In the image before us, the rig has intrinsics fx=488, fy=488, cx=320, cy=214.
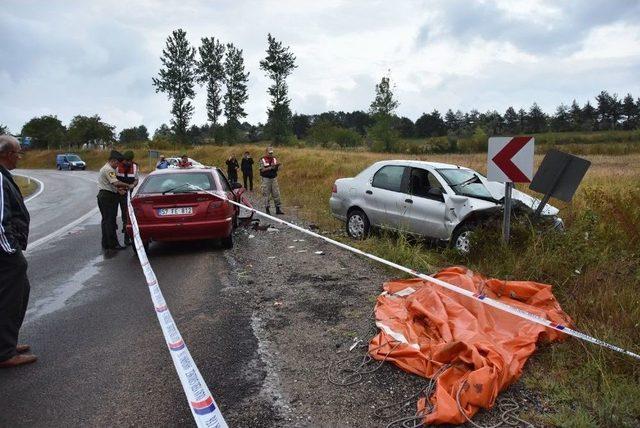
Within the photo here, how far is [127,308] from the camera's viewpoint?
550cm

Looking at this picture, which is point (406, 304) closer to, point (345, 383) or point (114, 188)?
point (345, 383)

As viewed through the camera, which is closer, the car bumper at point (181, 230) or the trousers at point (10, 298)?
the trousers at point (10, 298)

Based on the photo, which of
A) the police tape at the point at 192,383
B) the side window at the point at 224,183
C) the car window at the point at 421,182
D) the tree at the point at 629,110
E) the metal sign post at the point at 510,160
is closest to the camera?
the police tape at the point at 192,383

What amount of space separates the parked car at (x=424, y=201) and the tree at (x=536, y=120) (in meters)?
101

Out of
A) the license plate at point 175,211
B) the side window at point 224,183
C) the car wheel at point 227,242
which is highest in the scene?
the side window at point 224,183

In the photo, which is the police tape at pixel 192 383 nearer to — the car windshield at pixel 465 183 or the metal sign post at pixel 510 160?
the metal sign post at pixel 510 160

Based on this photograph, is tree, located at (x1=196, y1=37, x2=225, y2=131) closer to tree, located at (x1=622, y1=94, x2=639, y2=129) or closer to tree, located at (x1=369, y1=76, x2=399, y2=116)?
tree, located at (x1=369, y1=76, x2=399, y2=116)

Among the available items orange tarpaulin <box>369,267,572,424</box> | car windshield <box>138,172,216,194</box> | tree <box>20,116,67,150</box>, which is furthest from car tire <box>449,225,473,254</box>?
tree <box>20,116,67,150</box>

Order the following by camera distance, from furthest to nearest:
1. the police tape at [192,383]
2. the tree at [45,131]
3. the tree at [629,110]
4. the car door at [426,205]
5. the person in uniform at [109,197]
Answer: the tree at [629,110] → the tree at [45,131] → the person in uniform at [109,197] → the car door at [426,205] → the police tape at [192,383]

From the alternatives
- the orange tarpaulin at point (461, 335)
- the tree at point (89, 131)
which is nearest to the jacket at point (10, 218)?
the orange tarpaulin at point (461, 335)

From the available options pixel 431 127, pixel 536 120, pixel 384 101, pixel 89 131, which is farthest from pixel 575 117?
pixel 89 131

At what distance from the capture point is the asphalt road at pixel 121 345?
3311 mm

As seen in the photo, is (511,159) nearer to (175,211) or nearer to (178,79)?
(175,211)

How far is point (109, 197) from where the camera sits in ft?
29.6
